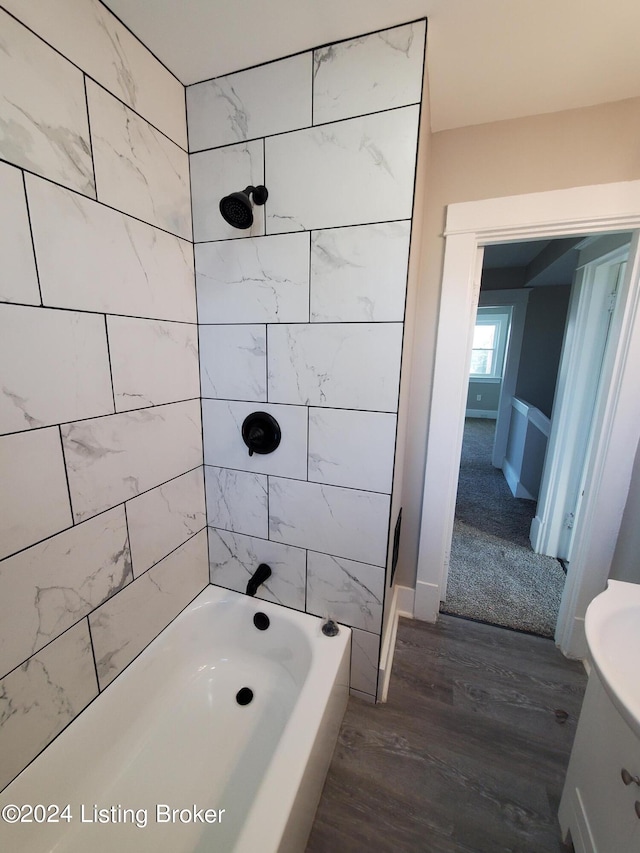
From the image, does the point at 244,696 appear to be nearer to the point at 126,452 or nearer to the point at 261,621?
the point at 261,621

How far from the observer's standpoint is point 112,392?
39.8 inches

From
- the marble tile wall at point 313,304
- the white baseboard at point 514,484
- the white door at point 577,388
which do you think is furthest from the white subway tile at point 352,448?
the white baseboard at point 514,484

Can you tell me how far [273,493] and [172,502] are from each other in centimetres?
40

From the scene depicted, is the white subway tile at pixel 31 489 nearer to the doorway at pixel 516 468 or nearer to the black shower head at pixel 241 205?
the black shower head at pixel 241 205

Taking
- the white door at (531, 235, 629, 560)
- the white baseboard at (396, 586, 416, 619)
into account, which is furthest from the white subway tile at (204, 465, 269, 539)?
the white door at (531, 235, 629, 560)

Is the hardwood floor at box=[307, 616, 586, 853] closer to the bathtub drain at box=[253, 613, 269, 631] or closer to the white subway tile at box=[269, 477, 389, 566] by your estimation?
the bathtub drain at box=[253, 613, 269, 631]

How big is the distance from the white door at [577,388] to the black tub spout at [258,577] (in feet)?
6.17

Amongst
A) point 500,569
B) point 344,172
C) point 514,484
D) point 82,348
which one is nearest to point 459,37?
point 344,172

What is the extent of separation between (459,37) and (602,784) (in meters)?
2.12

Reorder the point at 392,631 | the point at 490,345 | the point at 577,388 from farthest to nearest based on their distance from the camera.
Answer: the point at 490,345 → the point at 577,388 → the point at 392,631

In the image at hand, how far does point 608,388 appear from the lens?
4.58 ft

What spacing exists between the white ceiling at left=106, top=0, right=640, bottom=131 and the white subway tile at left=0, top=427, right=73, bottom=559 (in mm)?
1210

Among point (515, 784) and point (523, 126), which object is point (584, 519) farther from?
point (523, 126)

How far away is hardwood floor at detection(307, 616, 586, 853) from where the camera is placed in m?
1.02
